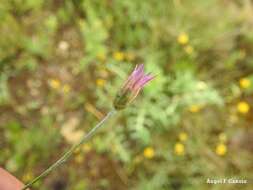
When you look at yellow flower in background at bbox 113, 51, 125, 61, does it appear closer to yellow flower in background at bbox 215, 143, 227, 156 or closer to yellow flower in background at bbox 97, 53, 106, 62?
yellow flower in background at bbox 97, 53, 106, 62

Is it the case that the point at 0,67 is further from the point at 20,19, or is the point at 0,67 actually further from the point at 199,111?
the point at 199,111

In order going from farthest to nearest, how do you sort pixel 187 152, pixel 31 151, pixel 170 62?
pixel 170 62, pixel 187 152, pixel 31 151

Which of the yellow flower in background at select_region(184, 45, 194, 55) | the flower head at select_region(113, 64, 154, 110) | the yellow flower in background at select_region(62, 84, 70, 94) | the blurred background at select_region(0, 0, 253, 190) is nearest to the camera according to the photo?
the flower head at select_region(113, 64, 154, 110)

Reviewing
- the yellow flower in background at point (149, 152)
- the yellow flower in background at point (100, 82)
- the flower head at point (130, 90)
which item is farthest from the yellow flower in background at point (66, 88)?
the flower head at point (130, 90)

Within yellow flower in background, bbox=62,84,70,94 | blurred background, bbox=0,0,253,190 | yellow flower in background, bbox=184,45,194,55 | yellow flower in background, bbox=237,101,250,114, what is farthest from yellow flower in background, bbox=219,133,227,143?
yellow flower in background, bbox=62,84,70,94

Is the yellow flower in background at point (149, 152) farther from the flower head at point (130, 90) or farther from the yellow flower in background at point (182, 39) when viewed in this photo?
the flower head at point (130, 90)

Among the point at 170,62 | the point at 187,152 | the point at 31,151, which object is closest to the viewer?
the point at 31,151

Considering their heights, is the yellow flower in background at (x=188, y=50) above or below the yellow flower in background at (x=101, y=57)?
above

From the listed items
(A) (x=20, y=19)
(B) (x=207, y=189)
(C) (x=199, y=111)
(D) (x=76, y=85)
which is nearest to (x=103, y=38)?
(D) (x=76, y=85)
